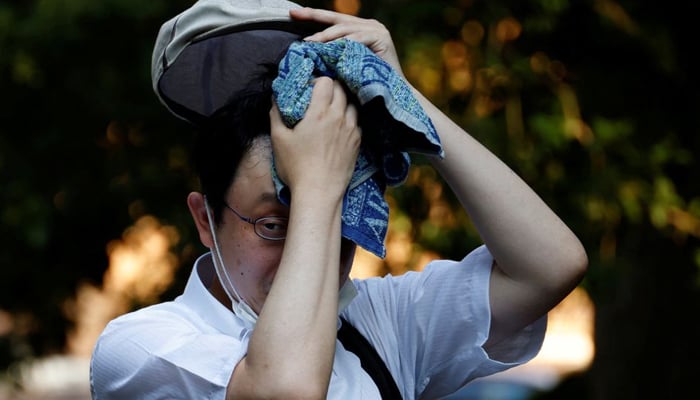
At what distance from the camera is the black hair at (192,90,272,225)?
7.04 feet

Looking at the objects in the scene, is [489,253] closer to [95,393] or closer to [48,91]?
[95,393]

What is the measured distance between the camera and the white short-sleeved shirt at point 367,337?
2.01 m

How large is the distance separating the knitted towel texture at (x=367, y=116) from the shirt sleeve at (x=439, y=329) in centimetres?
32

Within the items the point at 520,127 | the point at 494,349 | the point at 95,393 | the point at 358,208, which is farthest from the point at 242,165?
the point at 520,127

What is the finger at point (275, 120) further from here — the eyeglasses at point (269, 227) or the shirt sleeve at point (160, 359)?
the shirt sleeve at point (160, 359)

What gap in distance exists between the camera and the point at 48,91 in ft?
20.2

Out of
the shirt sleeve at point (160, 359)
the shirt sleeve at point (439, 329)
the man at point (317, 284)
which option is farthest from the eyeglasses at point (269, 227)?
the shirt sleeve at point (439, 329)

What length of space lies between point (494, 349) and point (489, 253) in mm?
204

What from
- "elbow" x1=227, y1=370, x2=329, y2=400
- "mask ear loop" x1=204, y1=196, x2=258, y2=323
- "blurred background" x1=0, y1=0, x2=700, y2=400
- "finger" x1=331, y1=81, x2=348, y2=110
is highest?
"finger" x1=331, y1=81, x2=348, y2=110

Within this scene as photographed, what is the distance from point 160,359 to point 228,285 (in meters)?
0.25

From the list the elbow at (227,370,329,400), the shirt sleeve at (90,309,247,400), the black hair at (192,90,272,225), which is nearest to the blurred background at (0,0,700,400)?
the black hair at (192,90,272,225)

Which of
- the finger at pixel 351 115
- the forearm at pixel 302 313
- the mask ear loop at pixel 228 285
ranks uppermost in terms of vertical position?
the finger at pixel 351 115

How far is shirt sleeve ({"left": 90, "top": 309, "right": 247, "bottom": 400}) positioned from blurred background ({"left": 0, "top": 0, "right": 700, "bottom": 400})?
3.09m

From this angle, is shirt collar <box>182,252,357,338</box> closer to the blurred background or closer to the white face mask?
→ the white face mask
